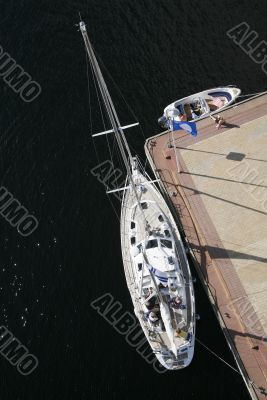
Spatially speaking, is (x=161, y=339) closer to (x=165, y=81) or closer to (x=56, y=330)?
(x=56, y=330)

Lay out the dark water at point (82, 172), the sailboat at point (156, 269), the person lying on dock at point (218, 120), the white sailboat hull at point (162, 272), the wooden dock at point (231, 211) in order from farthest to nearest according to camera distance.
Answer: the person lying on dock at point (218, 120) → the dark water at point (82, 172) → the wooden dock at point (231, 211) → the sailboat at point (156, 269) → the white sailboat hull at point (162, 272)

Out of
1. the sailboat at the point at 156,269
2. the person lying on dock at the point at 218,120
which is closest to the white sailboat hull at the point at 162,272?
the sailboat at the point at 156,269

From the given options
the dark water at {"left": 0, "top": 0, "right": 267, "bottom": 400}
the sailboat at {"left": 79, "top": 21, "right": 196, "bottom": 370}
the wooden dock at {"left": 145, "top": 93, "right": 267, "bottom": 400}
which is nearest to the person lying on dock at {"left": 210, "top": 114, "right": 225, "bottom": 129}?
the wooden dock at {"left": 145, "top": 93, "right": 267, "bottom": 400}

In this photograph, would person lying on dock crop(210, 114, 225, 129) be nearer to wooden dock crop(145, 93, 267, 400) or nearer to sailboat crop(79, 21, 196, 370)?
wooden dock crop(145, 93, 267, 400)

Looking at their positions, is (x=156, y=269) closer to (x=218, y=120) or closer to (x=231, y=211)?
(x=231, y=211)

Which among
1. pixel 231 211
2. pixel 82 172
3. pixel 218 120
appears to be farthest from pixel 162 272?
pixel 218 120

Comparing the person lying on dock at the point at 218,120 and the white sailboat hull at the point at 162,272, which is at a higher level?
the person lying on dock at the point at 218,120

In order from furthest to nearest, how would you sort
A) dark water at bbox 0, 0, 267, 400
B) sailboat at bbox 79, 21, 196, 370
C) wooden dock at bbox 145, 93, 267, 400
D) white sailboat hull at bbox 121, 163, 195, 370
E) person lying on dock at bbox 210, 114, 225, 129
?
1. person lying on dock at bbox 210, 114, 225, 129
2. dark water at bbox 0, 0, 267, 400
3. wooden dock at bbox 145, 93, 267, 400
4. sailboat at bbox 79, 21, 196, 370
5. white sailboat hull at bbox 121, 163, 195, 370

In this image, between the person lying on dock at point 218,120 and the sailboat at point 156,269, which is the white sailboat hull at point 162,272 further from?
the person lying on dock at point 218,120
